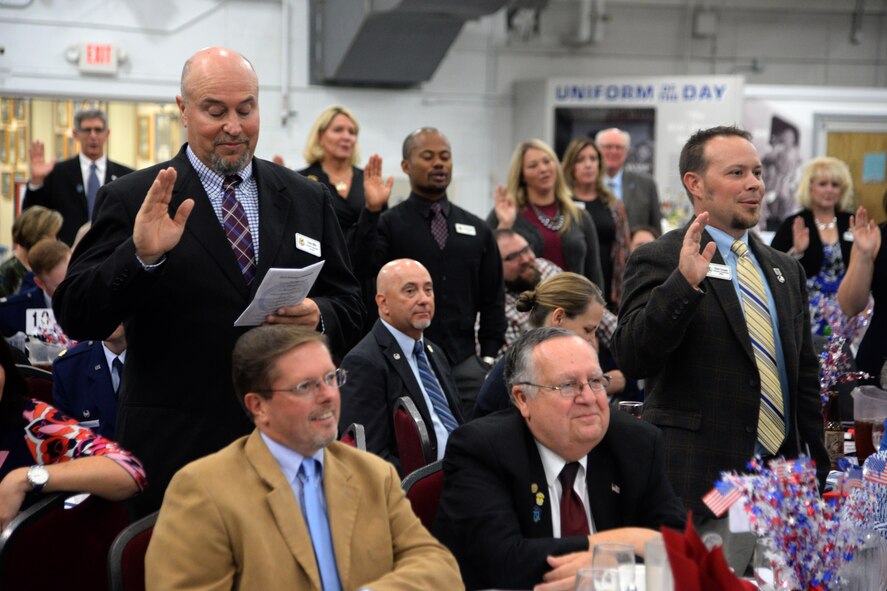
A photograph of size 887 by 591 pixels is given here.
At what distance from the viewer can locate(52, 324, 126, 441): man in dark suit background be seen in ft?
12.8

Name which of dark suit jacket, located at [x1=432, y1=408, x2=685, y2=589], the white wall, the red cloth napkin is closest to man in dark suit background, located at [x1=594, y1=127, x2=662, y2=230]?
the white wall

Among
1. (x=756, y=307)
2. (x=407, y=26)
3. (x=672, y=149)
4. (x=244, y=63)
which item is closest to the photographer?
(x=244, y=63)

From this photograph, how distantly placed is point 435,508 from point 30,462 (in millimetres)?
976

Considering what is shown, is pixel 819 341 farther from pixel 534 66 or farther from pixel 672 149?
pixel 534 66

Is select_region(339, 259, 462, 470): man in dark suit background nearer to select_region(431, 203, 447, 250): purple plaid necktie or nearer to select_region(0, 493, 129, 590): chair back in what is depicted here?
select_region(431, 203, 447, 250): purple plaid necktie

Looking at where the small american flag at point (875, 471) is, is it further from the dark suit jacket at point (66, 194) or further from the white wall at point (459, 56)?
the white wall at point (459, 56)

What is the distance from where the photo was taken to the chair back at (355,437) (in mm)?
2869

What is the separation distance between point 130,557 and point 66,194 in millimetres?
5834

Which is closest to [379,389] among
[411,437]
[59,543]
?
[411,437]

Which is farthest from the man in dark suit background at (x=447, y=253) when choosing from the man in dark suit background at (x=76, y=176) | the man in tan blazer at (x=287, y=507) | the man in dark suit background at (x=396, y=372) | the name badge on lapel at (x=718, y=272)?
the man in dark suit background at (x=76, y=176)

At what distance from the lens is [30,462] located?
2723 mm

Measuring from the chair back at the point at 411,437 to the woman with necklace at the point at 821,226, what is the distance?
3.81 metres

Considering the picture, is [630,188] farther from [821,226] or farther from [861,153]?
[861,153]

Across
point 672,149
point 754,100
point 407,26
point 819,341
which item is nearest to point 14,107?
point 407,26
